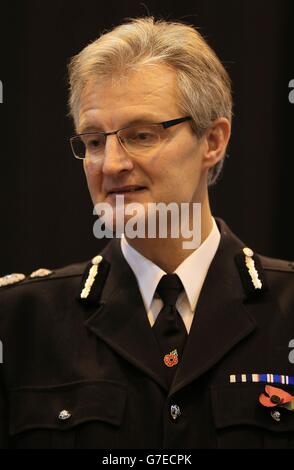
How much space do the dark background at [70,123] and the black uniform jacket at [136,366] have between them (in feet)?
1.78

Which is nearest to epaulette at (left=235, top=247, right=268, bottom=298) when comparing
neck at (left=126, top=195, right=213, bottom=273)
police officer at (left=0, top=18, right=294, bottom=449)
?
police officer at (left=0, top=18, right=294, bottom=449)

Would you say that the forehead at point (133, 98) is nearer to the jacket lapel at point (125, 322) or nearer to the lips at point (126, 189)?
the lips at point (126, 189)

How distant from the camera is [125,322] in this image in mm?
1572

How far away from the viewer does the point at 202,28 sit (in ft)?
7.09

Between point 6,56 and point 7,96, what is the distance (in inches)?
4.8

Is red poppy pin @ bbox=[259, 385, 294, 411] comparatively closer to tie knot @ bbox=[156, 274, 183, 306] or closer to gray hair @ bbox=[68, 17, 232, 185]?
tie knot @ bbox=[156, 274, 183, 306]

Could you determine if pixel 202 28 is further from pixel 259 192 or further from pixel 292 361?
pixel 292 361

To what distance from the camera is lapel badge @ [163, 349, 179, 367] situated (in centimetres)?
151

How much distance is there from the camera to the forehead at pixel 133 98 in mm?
1532

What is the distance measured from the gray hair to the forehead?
2 cm

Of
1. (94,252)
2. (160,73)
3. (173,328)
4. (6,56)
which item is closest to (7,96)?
(6,56)

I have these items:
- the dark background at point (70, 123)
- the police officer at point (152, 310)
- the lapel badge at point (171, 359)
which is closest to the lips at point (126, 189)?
the police officer at point (152, 310)

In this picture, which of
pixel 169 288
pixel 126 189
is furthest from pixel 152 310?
pixel 126 189

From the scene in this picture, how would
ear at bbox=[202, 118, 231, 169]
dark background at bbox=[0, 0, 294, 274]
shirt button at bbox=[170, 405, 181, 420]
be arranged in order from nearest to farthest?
shirt button at bbox=[170, 405, 181, 420], ear at bbox=[202, 118, 231, 169], dark background at bbox=[0, 0, 294, 274]
